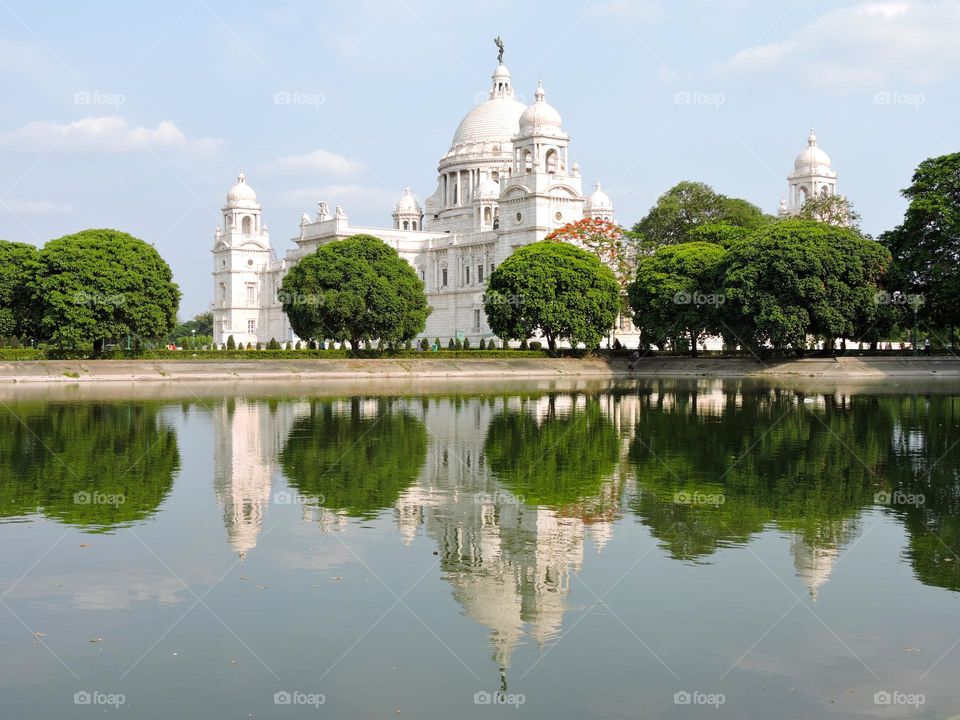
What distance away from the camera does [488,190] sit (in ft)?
342

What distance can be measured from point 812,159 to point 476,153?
30.5 m

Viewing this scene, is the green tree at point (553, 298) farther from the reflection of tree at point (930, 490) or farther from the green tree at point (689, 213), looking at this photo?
the reflection of tree at point (930, 490)

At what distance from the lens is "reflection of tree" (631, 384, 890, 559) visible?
14.5 m

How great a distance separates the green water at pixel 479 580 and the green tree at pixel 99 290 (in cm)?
3360

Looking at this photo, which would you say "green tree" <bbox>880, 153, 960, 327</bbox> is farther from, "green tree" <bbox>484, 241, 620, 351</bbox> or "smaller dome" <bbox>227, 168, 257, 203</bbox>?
"smaller dome" <bbox>227, 168, 257, 203</bbox>

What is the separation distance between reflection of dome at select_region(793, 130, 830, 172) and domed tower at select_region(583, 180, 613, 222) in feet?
55.6

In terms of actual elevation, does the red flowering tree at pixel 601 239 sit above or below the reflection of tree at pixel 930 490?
above

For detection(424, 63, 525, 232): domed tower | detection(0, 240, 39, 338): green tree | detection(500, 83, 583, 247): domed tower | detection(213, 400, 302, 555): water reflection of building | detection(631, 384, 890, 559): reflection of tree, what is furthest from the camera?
detection(424, 63, 525, 232): domed tower

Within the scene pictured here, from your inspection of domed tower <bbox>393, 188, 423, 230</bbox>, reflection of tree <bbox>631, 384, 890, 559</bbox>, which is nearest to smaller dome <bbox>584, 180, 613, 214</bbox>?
domed tower <bbox>393, 188, 423, 230</bbox>

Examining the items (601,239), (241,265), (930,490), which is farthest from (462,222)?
(930,490)

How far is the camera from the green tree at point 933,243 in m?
59.5

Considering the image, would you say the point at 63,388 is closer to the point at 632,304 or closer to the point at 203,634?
the point at 632,304

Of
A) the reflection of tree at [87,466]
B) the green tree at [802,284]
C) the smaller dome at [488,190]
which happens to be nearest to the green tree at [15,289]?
the reflection of tree at [87,466]

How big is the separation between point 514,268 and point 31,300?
25877mm
